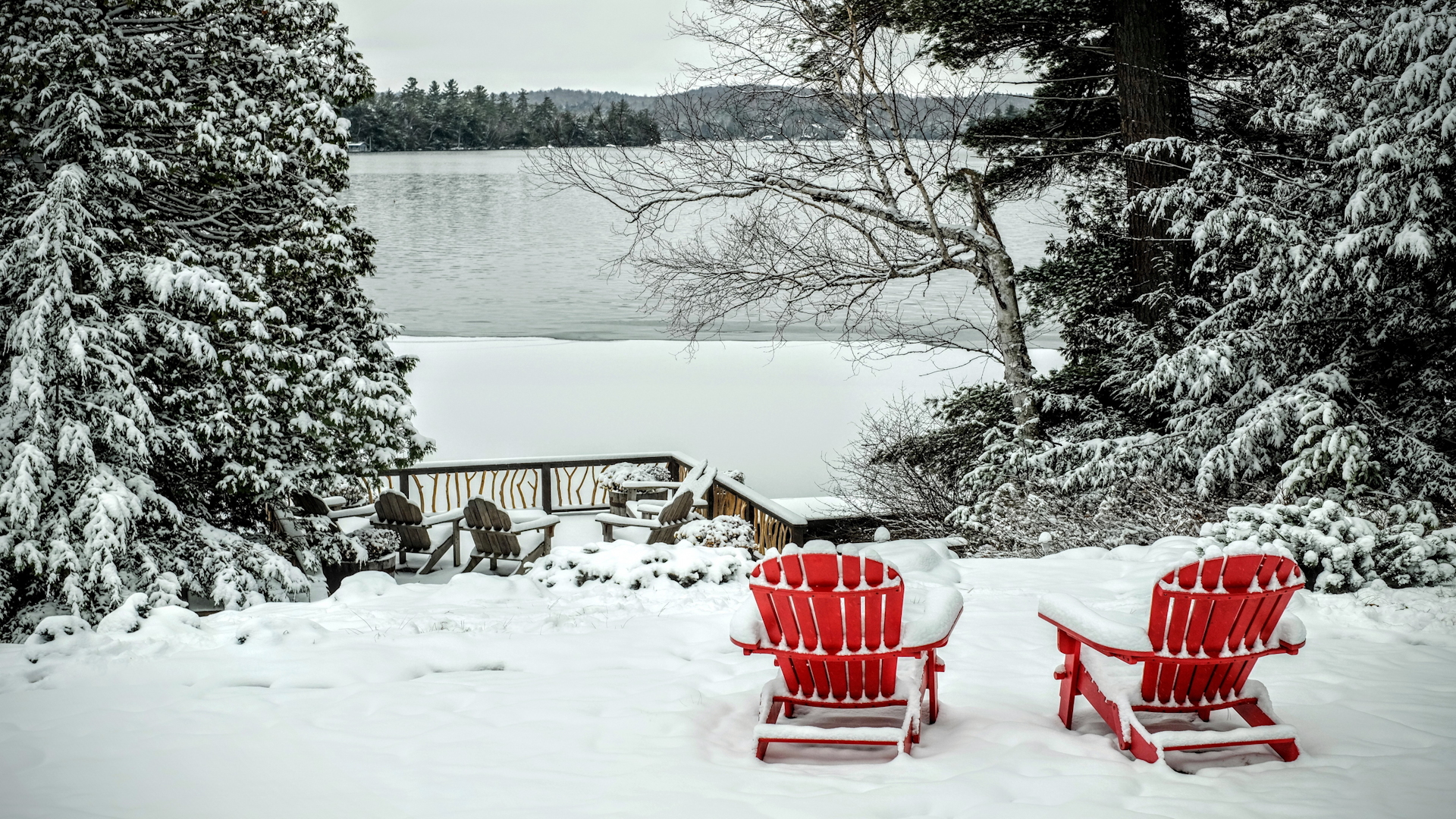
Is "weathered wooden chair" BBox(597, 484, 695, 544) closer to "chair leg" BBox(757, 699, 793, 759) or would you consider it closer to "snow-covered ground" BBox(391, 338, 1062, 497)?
"chair leg" BBox(757, 699, 793, 759)

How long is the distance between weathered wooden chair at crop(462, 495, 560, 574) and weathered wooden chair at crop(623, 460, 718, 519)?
4.22ft

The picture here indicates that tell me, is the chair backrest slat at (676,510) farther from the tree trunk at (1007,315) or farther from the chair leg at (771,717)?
the chair leg at (771,717)

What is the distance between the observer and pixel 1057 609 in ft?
10.8

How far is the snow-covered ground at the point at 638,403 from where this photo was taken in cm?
2381

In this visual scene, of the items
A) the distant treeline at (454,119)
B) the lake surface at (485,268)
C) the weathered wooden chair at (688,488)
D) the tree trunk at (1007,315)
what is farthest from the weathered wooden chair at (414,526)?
the lake surface at (485,268)

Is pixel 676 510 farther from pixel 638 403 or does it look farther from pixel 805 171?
pixel 638 403

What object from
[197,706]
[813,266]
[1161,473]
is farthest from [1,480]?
[1161,473]

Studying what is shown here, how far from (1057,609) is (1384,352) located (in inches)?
247

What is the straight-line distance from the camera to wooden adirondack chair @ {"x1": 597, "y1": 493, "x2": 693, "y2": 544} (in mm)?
8758

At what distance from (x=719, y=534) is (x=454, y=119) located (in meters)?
13.9

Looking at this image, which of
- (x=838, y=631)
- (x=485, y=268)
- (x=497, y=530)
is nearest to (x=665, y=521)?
(x=497, y=530)

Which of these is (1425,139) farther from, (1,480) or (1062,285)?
(1,480)

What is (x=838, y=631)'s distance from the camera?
3.16 metres

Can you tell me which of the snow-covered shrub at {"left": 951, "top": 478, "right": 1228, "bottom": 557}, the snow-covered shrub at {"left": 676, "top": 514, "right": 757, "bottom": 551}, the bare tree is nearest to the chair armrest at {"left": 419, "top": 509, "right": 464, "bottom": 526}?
the snow-covered shrub at {"left": 676, "top": 514, "right": 757, "bottom": 551}
